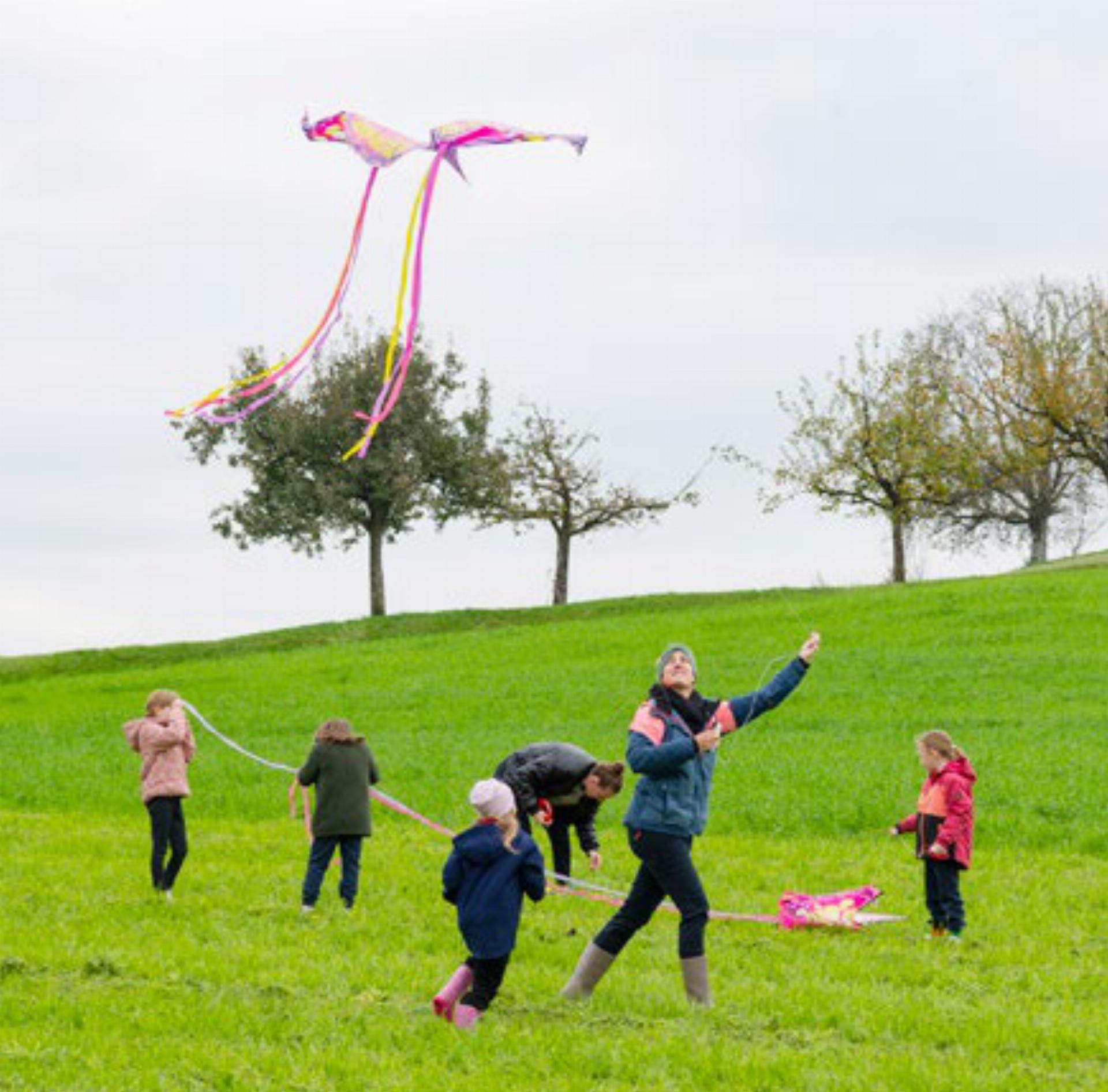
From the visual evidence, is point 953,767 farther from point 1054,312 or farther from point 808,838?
point 1054,312

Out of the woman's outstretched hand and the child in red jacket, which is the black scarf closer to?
the woman's outstretched hand

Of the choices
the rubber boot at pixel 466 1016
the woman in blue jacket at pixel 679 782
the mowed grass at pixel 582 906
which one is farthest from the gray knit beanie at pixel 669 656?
the rubber boot at pixel 466 1016

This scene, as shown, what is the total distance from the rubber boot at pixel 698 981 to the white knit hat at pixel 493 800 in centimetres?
155

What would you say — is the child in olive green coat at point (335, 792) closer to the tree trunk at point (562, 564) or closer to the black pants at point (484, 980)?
the black pants at point (484, 980)

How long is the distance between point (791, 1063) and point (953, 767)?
15.2 ft

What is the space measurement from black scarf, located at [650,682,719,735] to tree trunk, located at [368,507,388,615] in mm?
47869

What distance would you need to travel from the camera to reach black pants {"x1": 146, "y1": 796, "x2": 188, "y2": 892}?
1405 cm

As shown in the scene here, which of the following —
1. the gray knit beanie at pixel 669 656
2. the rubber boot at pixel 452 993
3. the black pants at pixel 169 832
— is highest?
the gray knit beanie at pixel 669 656

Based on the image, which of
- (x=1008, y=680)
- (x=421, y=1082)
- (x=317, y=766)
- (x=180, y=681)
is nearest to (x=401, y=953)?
(x=317, y=766)

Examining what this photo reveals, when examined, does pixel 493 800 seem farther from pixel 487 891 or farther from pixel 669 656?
pixel 669 656

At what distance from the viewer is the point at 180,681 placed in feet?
136

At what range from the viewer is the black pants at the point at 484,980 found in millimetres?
9328

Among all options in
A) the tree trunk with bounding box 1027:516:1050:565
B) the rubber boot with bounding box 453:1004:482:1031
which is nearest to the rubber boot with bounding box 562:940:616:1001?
the rubber boot with bounding box 453:1004:482:1031

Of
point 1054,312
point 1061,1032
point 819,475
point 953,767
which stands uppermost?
point 1054,312
